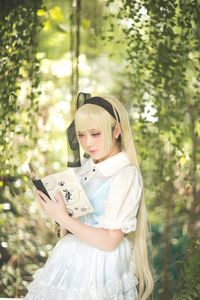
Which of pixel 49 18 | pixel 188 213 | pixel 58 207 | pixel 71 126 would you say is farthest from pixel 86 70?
pixel 58 207

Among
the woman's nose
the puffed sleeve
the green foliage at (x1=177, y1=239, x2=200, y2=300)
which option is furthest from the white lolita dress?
the green foliage at (x1=177, y1=239, x2=200, y2=300)

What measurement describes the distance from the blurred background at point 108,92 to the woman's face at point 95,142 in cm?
98

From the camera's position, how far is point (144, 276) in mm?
1745

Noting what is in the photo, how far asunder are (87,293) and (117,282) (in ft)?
0.45

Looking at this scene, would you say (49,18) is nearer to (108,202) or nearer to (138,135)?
(138,135)

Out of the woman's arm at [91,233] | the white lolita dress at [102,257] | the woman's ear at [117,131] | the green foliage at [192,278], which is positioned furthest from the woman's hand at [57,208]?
the green foliage at [192,278]

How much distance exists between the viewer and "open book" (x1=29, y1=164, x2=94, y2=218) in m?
1.52

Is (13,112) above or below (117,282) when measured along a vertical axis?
above

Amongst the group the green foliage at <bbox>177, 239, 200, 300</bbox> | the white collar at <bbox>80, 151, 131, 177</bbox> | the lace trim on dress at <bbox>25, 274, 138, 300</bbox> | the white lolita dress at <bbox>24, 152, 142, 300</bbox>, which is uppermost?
the white collar at <bbox>80, 151, 131, 177</bbox>

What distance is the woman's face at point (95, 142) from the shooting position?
1.62 m

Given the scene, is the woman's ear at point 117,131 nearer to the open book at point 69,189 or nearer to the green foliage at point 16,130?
the open book at point 69,189

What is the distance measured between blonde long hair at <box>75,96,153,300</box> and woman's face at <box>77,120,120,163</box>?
2cm

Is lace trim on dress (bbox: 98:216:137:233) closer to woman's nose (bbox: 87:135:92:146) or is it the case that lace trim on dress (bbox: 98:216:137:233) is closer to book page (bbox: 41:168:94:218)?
book page (bbox: 41:168:94:218)

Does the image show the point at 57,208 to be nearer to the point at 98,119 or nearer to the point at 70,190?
the point at 70,190
